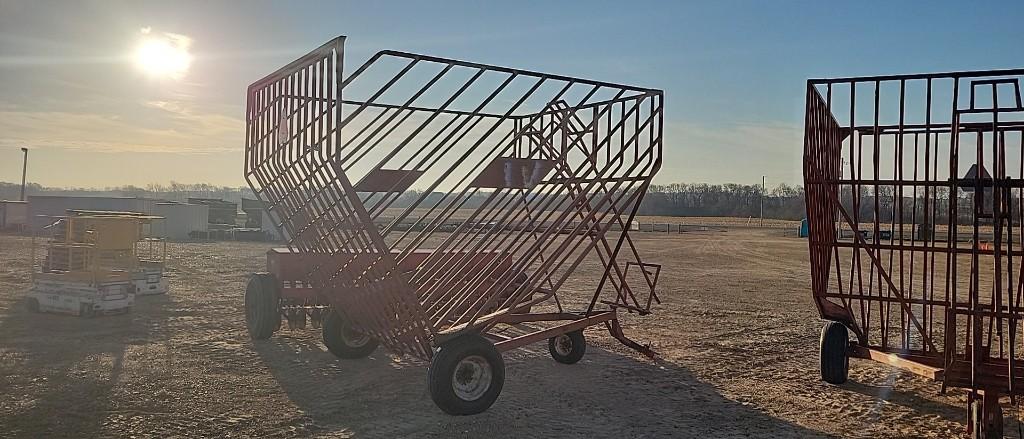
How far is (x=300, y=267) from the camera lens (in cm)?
1023

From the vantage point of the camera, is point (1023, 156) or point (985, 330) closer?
point (1023, 156)

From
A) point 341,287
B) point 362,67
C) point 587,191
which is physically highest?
point 362,67

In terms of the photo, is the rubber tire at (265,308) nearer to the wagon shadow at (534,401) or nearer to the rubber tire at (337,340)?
the wagon shadow at (534,401)

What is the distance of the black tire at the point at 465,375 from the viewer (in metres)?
6.54

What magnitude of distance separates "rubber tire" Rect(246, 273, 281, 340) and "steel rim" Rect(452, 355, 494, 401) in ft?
13.0

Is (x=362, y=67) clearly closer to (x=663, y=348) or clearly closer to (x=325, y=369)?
(x=325, y=369)

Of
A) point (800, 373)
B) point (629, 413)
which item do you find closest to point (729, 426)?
point (629, 413)

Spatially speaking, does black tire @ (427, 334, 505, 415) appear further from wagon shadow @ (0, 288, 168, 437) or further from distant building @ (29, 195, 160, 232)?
distant building @ (29, 195, 160, 232)

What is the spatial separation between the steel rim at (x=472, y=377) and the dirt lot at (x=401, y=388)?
0.23 m

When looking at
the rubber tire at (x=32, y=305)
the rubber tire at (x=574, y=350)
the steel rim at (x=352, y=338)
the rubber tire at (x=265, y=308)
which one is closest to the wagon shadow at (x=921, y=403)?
the rubber tire at (x=574, y=350)

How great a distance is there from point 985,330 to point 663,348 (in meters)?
5.52

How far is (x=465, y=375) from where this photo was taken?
6.83 m

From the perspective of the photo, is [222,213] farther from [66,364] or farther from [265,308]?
[66,364]

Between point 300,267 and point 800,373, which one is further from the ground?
point 300,267
